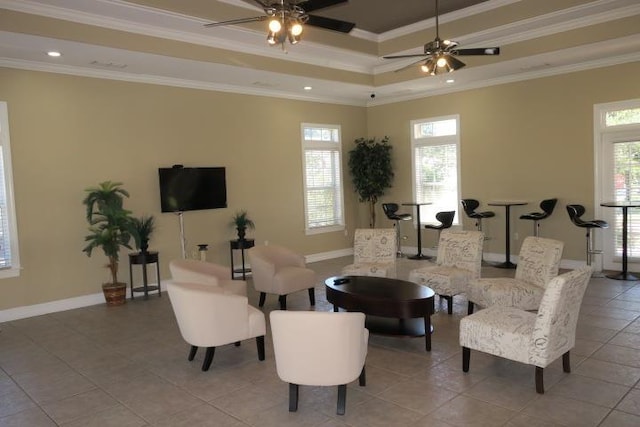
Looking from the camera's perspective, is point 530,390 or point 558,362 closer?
point 530,390

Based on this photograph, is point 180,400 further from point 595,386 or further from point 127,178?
point 127,178

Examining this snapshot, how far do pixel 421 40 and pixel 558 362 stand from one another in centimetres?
545

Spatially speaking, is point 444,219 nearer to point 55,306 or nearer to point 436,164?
point 436,164

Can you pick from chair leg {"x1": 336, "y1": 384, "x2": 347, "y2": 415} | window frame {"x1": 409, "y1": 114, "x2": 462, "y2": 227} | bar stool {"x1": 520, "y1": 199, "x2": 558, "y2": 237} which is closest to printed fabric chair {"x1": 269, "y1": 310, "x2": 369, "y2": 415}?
chair leg {"x1": 336, "y1": 384, "x2": 347, "y2": 415}

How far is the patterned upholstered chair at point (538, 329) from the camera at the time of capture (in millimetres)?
3553

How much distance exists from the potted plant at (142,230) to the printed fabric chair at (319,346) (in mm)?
3962

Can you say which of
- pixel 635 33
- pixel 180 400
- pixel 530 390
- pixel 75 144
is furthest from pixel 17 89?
pixel 635 33

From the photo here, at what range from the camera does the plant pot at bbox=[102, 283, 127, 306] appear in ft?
22.1

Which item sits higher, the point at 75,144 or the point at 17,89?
the point at 17,89

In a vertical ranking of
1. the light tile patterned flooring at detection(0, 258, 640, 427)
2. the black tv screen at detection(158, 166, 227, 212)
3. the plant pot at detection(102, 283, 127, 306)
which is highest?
the black tv screen at detection(158, 166, 227, 212)

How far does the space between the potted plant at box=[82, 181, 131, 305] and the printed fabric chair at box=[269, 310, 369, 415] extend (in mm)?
3951

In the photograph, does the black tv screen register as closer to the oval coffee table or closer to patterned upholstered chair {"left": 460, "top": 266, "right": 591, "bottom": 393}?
the oval coffee table

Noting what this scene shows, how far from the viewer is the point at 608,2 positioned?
600 cm

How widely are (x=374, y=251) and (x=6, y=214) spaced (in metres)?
4.62
